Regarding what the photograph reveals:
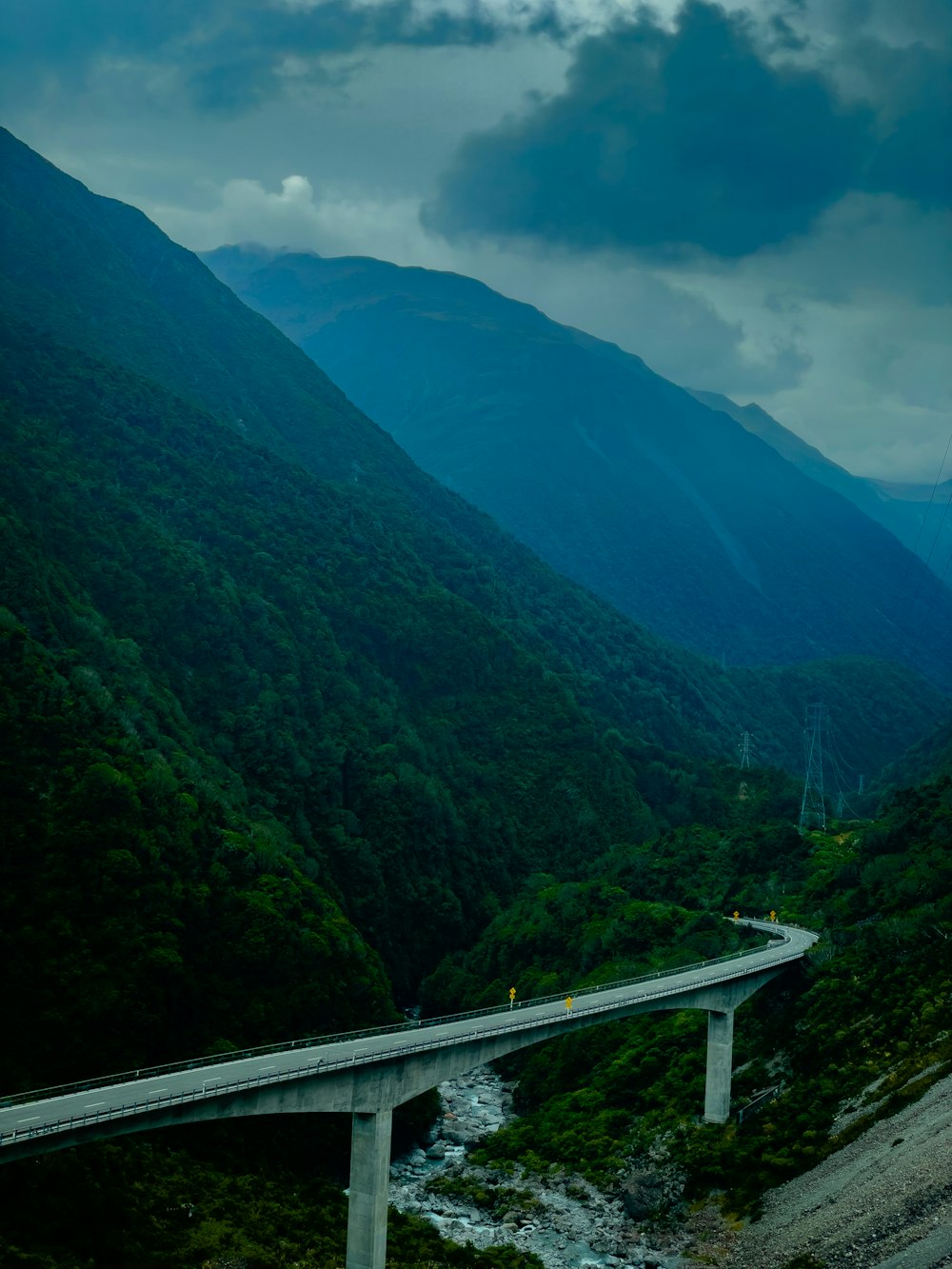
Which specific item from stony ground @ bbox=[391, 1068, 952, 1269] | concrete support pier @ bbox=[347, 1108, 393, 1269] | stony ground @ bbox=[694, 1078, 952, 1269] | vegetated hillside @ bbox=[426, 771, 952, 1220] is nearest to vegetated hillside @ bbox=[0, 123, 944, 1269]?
concrete support pier @ bbox=[347, 1108, 393, 1269]

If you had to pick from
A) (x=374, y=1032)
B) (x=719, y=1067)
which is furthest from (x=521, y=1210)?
(x=719, y=1067)

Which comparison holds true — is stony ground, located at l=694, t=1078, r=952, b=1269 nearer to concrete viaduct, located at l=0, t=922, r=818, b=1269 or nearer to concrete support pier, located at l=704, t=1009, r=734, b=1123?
concrete support pier, located at l=704, t=1009, r=734, b=1123

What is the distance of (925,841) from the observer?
96.4m

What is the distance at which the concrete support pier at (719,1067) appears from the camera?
7019 centimetres

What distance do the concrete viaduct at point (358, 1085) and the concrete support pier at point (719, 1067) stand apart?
6 cm

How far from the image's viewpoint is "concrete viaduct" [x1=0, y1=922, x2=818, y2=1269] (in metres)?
42.0

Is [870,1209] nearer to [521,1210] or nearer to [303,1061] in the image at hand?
[521,1210]

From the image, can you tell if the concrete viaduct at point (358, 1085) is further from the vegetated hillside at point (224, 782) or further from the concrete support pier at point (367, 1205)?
the vegetated hillside at point (224, 782)

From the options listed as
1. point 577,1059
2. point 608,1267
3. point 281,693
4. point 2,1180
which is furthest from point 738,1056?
point 281,693

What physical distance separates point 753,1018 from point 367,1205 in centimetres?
3836

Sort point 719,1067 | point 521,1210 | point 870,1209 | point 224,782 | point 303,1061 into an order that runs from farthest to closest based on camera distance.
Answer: point 224,782 → point 719,1067 → point 521,1210 → point 870,1209 → point 303,1061

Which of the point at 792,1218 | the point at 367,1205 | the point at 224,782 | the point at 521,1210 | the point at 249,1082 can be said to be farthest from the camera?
the point at 224,782

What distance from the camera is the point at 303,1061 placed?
5050 cm

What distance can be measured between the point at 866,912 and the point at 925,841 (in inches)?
382
